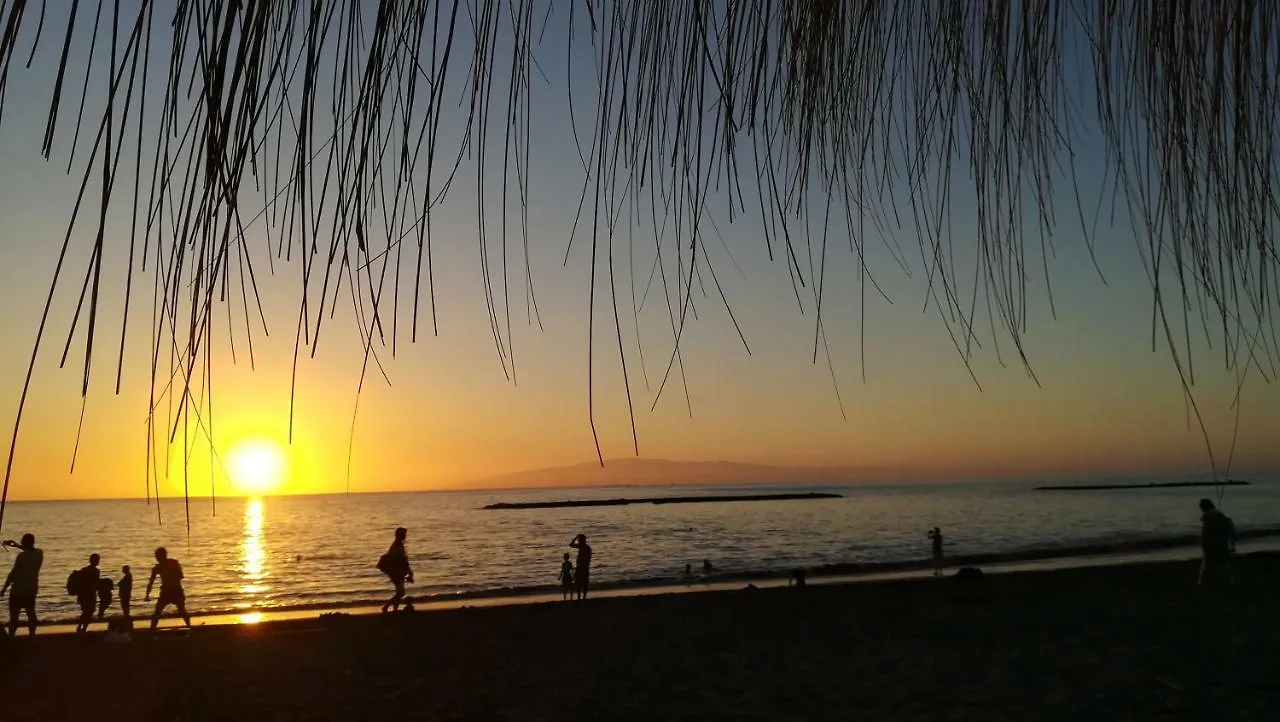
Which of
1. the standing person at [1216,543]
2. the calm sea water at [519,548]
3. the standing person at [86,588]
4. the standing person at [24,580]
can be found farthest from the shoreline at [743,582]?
the standing person at [1216,543]

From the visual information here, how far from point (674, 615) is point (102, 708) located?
9.05m

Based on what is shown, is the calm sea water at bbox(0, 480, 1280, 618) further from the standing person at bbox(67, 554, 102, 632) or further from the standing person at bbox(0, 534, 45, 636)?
the standing person at bbox(0, 534, 45, 636)

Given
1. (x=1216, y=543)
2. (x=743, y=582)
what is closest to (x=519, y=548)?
(x=743, y=582)

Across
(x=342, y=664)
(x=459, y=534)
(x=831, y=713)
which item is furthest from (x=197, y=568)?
(x=831, y=713)

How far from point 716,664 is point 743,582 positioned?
15.8 metres

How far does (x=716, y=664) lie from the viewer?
10188 mm

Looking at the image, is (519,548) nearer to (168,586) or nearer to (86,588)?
(86,588)

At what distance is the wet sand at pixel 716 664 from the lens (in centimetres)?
802

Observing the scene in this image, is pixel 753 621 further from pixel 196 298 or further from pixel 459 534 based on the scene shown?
pixel 459 534

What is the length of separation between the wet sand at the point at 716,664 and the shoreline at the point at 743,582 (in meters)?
4.87

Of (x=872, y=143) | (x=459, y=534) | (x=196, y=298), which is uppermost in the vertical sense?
(x=872, y=143)

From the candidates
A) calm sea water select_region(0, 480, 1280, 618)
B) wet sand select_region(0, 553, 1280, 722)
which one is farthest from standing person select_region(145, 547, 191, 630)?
calm sea water select_region(0, 480, 1280, 618)

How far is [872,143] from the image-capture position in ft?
4.11

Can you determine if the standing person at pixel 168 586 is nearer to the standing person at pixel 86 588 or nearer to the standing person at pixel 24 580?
the standing person at pixel 86 588
